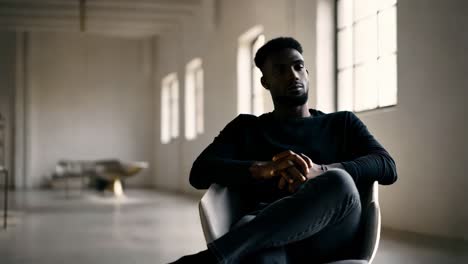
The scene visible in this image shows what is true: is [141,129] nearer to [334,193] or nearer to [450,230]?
[450,230]

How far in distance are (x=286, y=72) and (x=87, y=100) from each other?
56.0ft

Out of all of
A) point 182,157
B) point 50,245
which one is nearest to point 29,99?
point 182,157

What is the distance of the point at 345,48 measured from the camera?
768 centimetres

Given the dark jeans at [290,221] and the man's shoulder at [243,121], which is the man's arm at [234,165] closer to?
the man's shoulder at [243,121]

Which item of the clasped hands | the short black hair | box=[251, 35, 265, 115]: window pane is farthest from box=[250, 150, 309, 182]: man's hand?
box=[251, 35, 265, 115]: window pane

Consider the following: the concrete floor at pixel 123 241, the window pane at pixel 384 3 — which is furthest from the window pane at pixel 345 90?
the concrete floor at pixel 123 241

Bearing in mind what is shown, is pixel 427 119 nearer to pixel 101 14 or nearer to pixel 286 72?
pixel 286 72

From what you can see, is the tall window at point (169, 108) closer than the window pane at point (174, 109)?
No

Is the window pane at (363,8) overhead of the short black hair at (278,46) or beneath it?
overhead

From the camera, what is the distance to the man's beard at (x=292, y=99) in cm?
262

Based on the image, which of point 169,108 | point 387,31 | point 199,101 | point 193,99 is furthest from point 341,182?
point 169,108

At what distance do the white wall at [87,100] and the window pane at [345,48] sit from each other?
11.9 meters

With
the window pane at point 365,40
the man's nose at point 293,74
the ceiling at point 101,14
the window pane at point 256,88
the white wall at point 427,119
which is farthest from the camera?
the ceiling at point 101,14

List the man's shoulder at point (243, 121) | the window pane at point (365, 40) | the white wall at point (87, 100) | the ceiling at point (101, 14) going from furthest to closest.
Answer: the white wall at point (87, 100), the ceiling at point (101, 14), the window pane at point (365, 40), the man's shoulder at point (243, 121)
